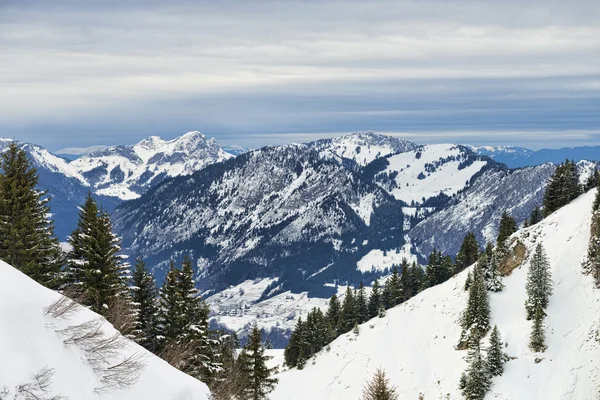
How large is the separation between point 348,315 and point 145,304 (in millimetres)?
59201

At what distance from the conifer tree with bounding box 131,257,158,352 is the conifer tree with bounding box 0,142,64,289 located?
20.3ft

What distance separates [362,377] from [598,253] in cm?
3258

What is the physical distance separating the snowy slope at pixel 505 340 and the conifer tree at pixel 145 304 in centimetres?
3130

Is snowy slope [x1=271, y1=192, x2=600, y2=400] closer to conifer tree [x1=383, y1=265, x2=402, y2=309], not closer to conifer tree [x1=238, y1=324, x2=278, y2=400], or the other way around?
conifer tree [x1=383, y1=265, x2=402, y2=309]

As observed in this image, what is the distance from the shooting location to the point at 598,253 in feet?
167

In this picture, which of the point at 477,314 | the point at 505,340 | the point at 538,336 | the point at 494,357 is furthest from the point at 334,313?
the point at 538,336

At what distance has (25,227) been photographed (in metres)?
29.1

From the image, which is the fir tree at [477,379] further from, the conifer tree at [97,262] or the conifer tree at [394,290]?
the conifer tree at [394,290]

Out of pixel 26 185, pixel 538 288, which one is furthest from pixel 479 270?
pixel 26 185

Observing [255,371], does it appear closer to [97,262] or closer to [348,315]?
[97,262]

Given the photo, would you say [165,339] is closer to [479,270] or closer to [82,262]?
[82,262]

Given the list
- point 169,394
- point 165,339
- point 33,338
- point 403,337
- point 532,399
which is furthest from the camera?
point 403,337

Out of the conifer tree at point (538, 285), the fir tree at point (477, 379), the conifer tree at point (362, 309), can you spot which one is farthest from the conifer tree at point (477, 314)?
the conifer tree at point (362, 309)

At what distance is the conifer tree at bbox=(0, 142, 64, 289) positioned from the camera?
1099 inches
